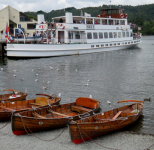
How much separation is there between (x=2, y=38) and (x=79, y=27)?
18.5 meters

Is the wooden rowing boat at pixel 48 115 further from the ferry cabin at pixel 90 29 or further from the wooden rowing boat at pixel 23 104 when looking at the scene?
the ferry cabin at pixel 90 29

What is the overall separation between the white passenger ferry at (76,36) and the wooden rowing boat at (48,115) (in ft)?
85.8

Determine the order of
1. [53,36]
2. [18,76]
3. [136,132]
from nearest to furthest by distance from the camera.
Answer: [136,132] → [18,76] → [53,36]

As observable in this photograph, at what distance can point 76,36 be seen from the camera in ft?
144

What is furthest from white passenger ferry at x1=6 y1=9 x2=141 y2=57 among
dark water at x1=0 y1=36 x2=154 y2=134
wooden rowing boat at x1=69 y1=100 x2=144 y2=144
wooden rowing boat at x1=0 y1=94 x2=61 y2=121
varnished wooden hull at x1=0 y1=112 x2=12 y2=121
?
wooden rowing boat at x1=69 y1=100 x2=144 y2=144

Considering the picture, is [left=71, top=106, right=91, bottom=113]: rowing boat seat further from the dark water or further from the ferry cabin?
the ferry cabin

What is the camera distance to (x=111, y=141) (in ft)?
36.3

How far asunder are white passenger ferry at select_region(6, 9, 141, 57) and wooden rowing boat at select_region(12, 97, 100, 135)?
26146 mm

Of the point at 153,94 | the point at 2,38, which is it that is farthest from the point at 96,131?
the point at 2,38

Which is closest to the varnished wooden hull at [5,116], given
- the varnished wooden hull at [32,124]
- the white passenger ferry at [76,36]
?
the varnished wooden hull at [32,124]

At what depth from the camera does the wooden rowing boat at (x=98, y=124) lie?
10.4m

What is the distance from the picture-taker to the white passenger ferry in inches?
1542

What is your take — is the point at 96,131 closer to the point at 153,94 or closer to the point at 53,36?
the point at 153,94

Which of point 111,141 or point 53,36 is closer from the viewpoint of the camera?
point 111,141
